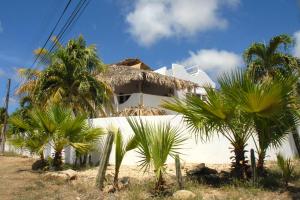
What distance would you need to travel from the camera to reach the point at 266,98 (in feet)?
29.3

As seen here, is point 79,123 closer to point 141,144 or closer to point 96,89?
point 96,89

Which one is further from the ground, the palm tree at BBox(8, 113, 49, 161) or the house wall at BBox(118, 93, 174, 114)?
the house wall at BBox(118, 93, 174, 114)

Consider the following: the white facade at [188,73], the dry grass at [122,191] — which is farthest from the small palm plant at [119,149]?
the white facade at [188,73]

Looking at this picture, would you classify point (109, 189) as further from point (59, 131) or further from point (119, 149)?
point (59, 131)

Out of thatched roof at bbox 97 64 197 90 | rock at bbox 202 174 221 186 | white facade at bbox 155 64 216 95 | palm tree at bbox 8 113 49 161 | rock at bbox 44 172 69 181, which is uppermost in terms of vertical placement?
white facade at bbox 155 64 216 95

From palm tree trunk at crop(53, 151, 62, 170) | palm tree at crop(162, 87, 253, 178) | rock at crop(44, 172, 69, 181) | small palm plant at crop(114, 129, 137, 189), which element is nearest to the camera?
palm tree at crop(162, 87, 253, 178)

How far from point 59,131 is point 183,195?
718cm

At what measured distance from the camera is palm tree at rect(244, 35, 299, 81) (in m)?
16.8

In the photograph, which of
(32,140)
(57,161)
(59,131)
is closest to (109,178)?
(59,131)

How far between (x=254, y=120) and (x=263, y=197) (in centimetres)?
189

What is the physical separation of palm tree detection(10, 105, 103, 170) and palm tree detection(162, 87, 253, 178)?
18.1ft

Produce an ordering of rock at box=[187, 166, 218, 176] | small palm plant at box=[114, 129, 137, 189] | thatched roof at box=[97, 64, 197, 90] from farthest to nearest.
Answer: thatched roof at box=[97, 64, 197, 90]
rock at box=[187, 166, 218, 176]
small palm plant at box=[114, 129, 137, 189]

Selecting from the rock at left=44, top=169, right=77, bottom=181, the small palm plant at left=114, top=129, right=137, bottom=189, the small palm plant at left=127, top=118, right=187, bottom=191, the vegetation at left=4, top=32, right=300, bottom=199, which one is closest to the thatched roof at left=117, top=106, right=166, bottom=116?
the vegetation at left=4, top=32, right=300, bottom=199

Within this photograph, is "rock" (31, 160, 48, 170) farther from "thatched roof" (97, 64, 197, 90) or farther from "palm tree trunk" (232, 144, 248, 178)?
"palm tree trunk" (232, 144, 248, 178)
